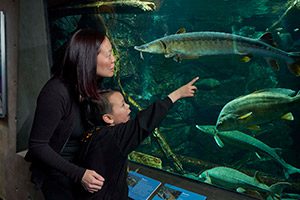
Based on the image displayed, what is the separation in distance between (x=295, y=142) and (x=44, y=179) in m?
1.94

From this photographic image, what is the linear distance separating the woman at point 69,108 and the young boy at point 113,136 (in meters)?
0.08

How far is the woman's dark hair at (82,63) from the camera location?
174 centimetres

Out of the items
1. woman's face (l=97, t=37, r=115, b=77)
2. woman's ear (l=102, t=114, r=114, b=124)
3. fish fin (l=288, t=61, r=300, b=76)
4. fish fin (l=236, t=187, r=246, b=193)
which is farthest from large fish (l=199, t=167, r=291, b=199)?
woman's face (l=97, t=37, r=115, b=77)

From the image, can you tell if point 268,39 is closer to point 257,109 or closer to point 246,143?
point 257,109

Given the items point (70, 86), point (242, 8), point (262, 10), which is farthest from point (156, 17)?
point (70, 86)

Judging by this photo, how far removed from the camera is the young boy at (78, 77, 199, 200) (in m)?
1.64

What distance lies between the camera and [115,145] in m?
1.66

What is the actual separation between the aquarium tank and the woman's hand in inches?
35.8

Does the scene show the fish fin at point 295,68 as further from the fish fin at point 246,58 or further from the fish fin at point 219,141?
the fish fin at point 219,141

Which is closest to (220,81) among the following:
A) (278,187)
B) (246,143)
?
(246,143)

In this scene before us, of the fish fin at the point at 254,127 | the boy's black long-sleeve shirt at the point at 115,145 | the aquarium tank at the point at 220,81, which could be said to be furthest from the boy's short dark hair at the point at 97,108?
the fish fin at the point at 254,127

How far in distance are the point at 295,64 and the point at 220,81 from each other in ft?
1.95

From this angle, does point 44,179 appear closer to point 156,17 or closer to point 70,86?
point 70,86

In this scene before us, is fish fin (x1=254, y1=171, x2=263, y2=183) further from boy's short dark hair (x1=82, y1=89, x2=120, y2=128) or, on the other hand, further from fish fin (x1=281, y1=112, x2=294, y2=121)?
boy's short dark hair (x1=82, y1=89, x2=120, y2=128)
